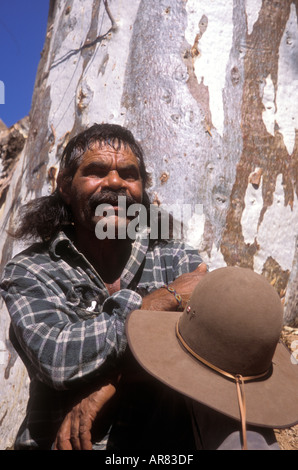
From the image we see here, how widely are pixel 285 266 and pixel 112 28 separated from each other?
181 cm

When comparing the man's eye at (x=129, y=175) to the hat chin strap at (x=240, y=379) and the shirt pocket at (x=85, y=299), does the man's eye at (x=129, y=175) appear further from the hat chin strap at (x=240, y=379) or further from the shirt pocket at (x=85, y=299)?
the hat chin strap at (x=240, y=379)

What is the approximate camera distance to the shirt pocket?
1.63m

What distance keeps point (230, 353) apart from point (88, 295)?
721mm

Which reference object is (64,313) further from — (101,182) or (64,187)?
(64,187)

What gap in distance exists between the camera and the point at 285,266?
2.43m

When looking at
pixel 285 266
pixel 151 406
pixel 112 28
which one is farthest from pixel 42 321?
pixel 112 28

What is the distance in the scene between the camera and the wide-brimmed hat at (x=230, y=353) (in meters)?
1.16

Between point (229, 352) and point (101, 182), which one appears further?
point (101, 182)

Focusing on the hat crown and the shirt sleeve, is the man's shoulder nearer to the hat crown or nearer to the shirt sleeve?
the shirt sleeve

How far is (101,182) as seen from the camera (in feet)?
6.05

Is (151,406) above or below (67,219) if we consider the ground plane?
below

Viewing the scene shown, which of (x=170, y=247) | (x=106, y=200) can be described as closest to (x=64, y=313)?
(x=106, y=200)
